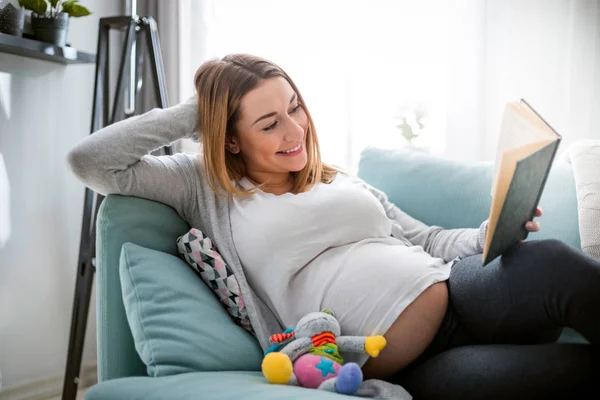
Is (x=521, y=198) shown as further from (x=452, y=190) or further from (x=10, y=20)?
(x=10, y=20)

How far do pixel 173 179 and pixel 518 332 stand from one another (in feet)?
2.75

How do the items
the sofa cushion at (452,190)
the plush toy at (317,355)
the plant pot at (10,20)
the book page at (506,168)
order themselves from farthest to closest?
the plant pot at (10,20)
the sofa cushion at (452,190)
the plush toy at (317,355)
the book page at (506,168)

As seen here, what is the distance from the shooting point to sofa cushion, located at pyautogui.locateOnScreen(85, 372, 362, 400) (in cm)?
103

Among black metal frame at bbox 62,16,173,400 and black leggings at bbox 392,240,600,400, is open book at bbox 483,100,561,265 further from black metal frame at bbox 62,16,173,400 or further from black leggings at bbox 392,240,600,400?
black metal frame at bbox 62,16,173,400

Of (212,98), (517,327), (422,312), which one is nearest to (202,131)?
(212,98)

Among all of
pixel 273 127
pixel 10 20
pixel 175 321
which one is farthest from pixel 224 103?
pixel 10 20

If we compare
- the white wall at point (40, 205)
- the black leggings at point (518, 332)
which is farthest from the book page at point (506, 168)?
the white wall at point (40, 205)

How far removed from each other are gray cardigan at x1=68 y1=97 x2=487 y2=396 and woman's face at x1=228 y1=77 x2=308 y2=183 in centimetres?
14

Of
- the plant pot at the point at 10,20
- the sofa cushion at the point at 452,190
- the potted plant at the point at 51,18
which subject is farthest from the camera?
the potted plant at the point at 51,18

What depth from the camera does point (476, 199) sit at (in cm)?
171

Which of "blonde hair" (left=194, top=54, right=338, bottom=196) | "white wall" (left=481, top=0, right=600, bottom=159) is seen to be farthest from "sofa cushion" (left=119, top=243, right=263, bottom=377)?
"white wall" (left=481, top=0, right=600, bottom=159)

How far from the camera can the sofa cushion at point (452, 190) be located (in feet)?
5.24

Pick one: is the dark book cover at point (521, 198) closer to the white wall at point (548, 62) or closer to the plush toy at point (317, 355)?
the plush toy at point (317, 355)

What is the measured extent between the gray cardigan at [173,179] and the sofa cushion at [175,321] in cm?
7
